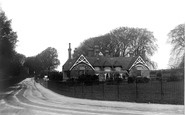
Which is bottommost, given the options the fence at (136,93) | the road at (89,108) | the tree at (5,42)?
the road at (89,108)

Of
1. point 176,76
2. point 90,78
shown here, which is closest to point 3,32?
point 90,78

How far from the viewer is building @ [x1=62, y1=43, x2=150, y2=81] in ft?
194

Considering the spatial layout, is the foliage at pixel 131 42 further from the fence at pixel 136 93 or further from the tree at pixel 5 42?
the fence at pixel 136 93

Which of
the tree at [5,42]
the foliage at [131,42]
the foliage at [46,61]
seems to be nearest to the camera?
the tree at [5,42]

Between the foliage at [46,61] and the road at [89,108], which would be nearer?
the road at [89,108]

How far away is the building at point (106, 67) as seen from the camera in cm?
5900

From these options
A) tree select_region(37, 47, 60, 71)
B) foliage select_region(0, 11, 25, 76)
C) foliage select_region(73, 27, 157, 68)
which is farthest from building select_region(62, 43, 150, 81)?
tree select_region(37, 47, 60, 71)

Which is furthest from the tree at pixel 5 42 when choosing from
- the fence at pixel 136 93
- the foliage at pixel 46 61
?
the foliage at pixel 46 61

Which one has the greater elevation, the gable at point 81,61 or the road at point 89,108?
the gable at point 81,61

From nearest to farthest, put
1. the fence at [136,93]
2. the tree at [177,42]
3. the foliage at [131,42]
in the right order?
the fence at [136,93] < the tree at [177,42] < the foliage at [131,42]

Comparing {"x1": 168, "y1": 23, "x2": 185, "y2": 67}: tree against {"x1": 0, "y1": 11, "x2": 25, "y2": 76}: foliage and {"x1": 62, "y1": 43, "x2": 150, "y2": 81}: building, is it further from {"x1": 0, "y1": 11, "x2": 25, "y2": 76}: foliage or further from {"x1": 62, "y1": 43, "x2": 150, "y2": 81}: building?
{"x1": 0, "y1": 11, "x2": 25, "y2": 76}: foliage

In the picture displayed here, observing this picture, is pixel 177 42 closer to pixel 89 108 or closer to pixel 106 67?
pixel 106 67

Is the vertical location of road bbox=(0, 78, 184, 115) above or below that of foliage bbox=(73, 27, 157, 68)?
below

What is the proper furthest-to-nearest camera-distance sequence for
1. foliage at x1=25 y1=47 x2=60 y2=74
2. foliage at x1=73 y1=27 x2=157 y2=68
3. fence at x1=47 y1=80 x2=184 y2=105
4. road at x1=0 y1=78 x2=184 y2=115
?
foliage at x1=25 y1=47 x2=60 y2=74, foliage at x1=73 y1=27 x2=157 y2=68, fence at x1=47 y1=80 x2=184 y2=105, road at x1=0 y1=78 x2=184 y2=115
